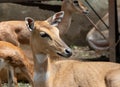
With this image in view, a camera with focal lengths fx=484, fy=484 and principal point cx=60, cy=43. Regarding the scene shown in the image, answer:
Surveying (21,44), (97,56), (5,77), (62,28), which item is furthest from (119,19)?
(5,77)

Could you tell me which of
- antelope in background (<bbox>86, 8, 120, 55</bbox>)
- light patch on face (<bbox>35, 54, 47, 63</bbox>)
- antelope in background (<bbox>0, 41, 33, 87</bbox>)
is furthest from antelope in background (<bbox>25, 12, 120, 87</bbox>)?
antelope in background (<bbox>86, 8, 120, 55</bbox>)

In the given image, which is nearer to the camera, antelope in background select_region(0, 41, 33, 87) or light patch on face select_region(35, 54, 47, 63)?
light patch on face select_region(35, 54, 47, 63)

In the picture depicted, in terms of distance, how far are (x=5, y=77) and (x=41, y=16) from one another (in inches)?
164

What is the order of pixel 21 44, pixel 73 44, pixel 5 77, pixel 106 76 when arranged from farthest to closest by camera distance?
pixel 73 44 → pixel 21 44 → pixel 5 77 → pixel 106 76

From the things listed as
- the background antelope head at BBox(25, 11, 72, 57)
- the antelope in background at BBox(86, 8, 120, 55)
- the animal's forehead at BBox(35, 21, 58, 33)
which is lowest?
the antelope in background at BBox(86, 8, 120, 55)

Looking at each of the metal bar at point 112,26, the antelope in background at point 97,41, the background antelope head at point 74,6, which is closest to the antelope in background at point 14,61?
the metal bar at point 112,26

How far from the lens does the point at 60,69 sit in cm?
649

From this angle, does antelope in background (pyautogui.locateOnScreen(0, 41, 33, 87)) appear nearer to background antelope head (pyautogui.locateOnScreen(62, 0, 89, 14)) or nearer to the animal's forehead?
the animal's forehead

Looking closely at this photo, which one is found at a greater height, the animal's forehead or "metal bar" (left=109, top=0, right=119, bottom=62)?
the animal's forehead

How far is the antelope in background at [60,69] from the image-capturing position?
20.9 ft

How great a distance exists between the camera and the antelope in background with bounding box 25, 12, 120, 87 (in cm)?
638

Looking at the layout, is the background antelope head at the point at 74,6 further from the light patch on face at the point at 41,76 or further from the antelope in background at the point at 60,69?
the light patch on face at the point at 41,76

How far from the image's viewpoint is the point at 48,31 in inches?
258

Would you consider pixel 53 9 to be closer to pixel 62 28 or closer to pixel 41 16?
pixel 41 16
